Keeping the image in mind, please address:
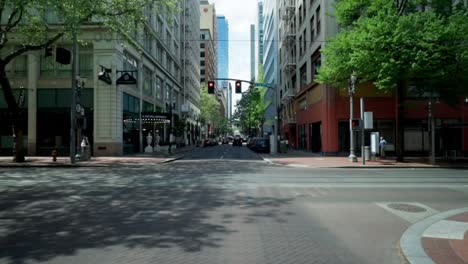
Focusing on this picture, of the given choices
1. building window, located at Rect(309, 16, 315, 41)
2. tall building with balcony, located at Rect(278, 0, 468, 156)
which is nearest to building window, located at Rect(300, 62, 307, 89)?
building window, located at Rect(309, 16, 315, 41)

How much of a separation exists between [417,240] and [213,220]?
3.84 metres

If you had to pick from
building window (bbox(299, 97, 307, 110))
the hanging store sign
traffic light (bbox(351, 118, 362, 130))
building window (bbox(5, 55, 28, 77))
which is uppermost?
building window (bbox(5, 55, 28, 77))

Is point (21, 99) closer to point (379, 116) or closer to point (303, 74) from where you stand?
point (303, 74)

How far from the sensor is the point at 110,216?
31.4 ft

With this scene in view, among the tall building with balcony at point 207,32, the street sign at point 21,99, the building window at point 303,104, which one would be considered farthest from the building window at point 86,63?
the tall building with balcony at point 207,32

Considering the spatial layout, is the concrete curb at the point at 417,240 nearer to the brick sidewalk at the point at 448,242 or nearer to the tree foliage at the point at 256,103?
the brick sidewalk at the point at 448,242

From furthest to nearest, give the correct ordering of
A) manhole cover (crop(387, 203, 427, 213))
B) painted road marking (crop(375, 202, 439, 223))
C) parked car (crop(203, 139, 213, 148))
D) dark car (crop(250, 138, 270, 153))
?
parked car (crop(203, 139, 213, 148))
dark car (crop(250, 138, 270, 153))
manhole cover (crop(387, 203, 427, 213))
painted road marking (crop(375, 202, 439, 223))

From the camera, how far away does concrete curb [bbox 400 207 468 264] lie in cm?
626

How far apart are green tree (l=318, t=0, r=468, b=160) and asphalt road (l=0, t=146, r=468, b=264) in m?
11.4

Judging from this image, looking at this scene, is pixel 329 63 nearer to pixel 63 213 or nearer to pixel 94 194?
pixel 94 194

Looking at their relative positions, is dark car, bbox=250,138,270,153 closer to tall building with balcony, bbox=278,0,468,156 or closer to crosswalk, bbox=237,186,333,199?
tall building with balcony, bbox=278,0,468,156

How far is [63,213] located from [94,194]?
3178 mm

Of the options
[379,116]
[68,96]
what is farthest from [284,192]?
[68,96]

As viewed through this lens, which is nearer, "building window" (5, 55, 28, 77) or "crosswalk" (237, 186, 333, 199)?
"crosswalk" (237, 186, 333, 199)
